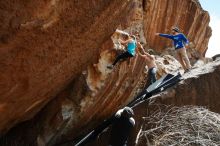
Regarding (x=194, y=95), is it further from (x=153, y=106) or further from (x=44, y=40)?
(x=44, y=40)

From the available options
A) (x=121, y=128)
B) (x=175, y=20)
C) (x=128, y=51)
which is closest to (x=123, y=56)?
(x=128, y=51)

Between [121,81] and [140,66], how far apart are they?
1.09m

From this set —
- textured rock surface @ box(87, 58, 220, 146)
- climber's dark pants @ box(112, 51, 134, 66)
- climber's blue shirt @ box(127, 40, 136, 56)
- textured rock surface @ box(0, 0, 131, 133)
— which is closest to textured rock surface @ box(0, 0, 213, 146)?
textured rock surface @ box(0, 0, 131, 133)

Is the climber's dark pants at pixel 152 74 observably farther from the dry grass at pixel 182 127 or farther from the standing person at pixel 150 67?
the dry grass at pixel 182 127

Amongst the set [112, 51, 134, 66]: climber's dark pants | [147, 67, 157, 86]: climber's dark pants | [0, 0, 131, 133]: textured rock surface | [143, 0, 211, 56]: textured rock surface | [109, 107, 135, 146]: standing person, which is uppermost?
[0, 0, 131, 133]: textured rock surface

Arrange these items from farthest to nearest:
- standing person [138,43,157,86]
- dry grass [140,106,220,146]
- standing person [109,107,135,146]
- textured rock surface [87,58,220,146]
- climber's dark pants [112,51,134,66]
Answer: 1. standing person [138,43,157,86]
2. textured rock surface [87,58,220,146]
3. climber's dark pants [112,51,134,66]
4. dry grass [140,106,220,146]
5. standing person [109,107,135,146]

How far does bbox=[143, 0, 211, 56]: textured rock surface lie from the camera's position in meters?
19.3

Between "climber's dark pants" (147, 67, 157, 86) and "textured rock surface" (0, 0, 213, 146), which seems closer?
"textured rock surface" (0, 0, 213, 146)

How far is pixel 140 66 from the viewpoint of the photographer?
11.8 m

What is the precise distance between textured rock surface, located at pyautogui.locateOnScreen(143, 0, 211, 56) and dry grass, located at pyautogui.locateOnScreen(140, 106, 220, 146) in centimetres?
866

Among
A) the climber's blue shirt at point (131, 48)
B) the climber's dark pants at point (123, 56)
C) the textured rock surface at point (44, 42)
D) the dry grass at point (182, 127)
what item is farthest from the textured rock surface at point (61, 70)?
the dry grass at point (182, 127)

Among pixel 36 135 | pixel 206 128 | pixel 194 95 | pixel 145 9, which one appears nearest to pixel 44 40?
pixel 36 135

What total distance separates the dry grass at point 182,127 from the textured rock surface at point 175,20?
341 inches

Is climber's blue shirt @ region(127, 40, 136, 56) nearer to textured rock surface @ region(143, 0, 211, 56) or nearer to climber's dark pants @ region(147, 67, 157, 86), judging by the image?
climber's dark pants @ region(147, 67, 157, 86)
